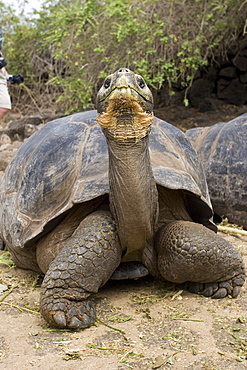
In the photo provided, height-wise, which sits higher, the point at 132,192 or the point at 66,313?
the point at 132,192

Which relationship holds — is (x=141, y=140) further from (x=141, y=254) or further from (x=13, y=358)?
(x=13, y=358)

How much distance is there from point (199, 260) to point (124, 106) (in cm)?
90

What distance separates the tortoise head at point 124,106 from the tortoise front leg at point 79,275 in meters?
0.51

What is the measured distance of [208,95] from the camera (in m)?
8.77

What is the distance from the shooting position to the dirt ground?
1813mm

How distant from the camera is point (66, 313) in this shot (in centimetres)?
217

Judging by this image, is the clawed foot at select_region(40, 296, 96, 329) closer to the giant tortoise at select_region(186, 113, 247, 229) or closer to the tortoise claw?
the tortoise claw

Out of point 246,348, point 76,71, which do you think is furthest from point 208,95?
point 246,348

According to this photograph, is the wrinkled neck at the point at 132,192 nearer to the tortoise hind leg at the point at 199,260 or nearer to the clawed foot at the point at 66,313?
the tortoise hind leg at the point at 199,260

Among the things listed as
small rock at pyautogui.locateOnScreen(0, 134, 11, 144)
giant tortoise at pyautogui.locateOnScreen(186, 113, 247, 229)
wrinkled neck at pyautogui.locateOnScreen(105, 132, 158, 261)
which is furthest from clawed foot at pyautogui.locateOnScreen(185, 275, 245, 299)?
small rock at pyautogui.locateOnScreen(0, 134, 11, 144)

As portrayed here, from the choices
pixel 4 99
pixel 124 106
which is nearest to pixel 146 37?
pixel 4 99

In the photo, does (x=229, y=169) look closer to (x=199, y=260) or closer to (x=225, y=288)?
(x=225, y=288)

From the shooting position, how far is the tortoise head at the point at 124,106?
1946 mm

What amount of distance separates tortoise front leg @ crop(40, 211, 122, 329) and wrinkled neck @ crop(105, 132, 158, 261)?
87 millimetres
